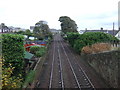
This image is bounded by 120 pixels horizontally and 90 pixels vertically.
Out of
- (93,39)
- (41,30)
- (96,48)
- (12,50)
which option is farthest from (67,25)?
(12,50)

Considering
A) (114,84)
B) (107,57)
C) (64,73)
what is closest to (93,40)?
(64,73)

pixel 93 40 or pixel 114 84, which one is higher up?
pixel 93 40

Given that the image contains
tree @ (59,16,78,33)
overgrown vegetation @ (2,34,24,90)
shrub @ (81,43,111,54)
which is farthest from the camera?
tree @ (59,16,78,33)

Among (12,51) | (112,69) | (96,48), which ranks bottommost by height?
(112,69)

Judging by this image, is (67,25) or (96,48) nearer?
(96,48)

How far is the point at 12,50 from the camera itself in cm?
978

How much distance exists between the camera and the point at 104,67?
12.4m

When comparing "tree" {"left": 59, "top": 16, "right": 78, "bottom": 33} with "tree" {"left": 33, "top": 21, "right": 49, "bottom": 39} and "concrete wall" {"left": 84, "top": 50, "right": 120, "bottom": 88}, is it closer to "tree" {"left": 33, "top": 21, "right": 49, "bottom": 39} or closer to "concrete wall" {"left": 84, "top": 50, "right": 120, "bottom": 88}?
"tree" {"left": 33, "top": 21, "right": 49, "bottom": 39}

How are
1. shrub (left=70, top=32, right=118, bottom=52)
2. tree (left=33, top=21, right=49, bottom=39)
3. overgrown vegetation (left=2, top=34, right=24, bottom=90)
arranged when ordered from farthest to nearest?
1. tree (left=33, top=21, right=49, bottom=39)
2. shrub (left=70, top=32, right=118, bottom=52)
3. overgrown vegetation (left=2, top=34, right=24, bottom=90)

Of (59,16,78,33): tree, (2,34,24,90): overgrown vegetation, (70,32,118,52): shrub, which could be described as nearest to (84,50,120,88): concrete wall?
(2,34,24,90): overgrown vegetation

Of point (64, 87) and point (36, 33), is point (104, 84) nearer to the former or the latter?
point (64, 87)

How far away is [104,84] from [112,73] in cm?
151

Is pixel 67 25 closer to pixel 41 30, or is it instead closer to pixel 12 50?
pixel 41 30

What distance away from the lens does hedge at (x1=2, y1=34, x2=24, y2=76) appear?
374 inches
